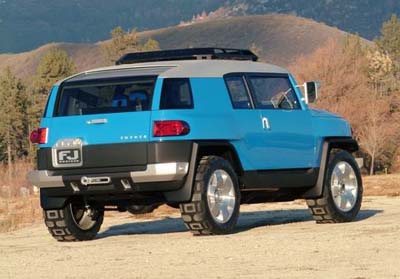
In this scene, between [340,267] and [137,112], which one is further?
[137,112]

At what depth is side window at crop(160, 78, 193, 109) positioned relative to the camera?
12000 mm

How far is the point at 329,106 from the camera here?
93.2 meters

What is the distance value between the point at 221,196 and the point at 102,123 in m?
1.64

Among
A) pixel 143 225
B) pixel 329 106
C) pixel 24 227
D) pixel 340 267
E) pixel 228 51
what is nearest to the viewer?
pixel 340 267

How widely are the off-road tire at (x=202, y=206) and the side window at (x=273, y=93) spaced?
1309 mm

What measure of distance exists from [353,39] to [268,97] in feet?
376

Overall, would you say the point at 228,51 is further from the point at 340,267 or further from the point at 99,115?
the point at 340,267

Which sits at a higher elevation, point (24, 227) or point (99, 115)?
point (99, 115)

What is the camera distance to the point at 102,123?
12141mm

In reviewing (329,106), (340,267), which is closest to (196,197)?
(340,267)

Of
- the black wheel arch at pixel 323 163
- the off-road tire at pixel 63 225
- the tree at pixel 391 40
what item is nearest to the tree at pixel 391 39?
the tree at pixel 391 40

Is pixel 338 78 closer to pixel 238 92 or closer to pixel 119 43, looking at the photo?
pixel 119 43

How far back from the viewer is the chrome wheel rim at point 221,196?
40.3 feet

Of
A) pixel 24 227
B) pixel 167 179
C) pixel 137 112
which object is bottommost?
pixel 24 227
